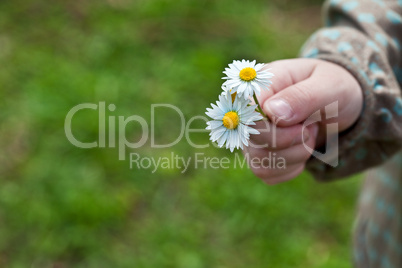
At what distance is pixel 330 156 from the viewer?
2.63 ft

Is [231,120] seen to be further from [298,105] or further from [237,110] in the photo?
[298,105]

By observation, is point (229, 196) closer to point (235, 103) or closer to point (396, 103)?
point (396, 103)

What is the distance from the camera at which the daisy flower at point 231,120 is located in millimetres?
581

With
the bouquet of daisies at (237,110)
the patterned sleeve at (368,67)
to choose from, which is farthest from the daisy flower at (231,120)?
the patterned sleeve at (368,67)

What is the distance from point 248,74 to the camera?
57cm

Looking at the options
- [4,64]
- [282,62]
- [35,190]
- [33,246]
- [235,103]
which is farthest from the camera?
[4,64]

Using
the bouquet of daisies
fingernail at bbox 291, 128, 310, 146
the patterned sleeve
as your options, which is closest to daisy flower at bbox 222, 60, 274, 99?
the bouquet of daisies

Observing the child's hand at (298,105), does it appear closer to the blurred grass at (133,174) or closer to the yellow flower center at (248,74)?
the yellow flower center at (248,74)

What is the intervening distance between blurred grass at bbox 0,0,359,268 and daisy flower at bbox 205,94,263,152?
3.08 feet

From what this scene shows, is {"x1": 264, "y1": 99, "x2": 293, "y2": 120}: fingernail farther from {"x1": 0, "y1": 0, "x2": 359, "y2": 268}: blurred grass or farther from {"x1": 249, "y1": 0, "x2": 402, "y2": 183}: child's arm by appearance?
{"x1": 0, "y1": 0, "x2": 359, "y2": 268}: blurred grass

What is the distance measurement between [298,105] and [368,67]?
0.68 ft

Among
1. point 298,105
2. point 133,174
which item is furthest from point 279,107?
point 133,174

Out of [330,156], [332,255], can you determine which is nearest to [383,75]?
[330,156]

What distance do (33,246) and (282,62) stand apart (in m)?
1.02
